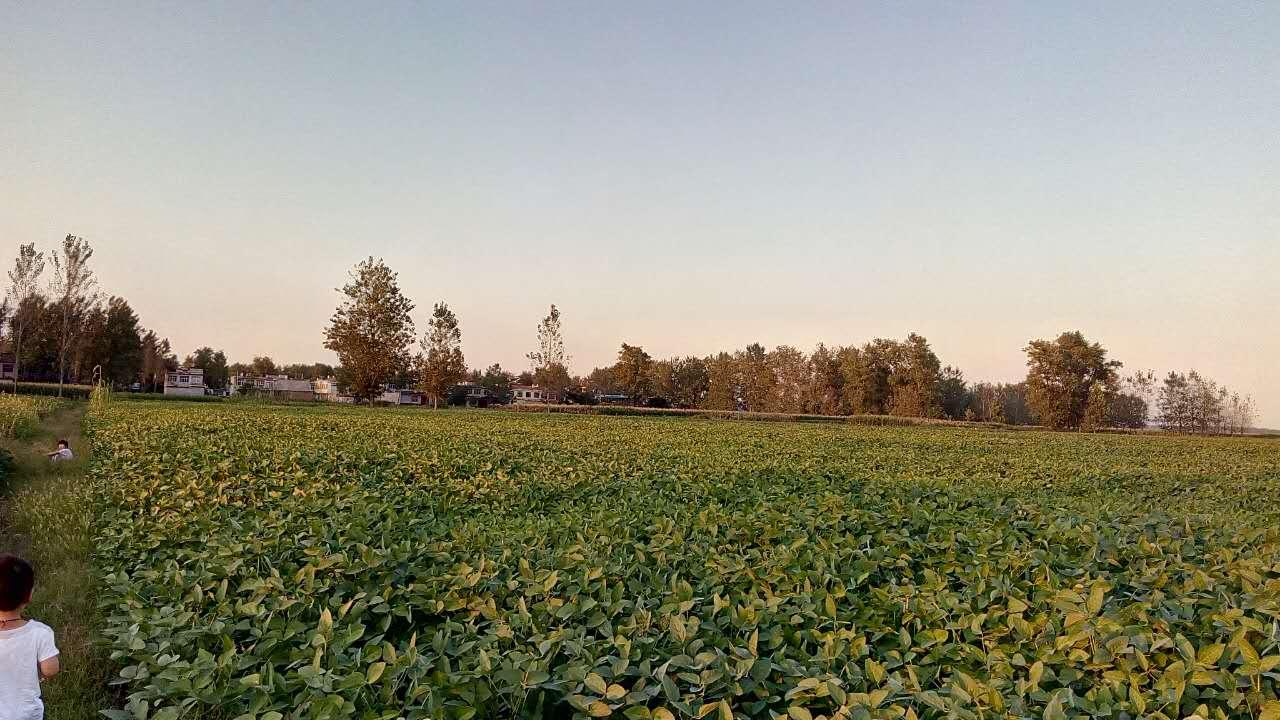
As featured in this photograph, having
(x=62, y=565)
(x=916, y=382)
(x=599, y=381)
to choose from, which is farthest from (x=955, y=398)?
(x=62, y=565)

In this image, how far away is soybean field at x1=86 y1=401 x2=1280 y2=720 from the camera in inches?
106

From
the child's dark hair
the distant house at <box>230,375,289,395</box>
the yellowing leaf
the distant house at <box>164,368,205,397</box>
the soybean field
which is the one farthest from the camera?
the distant house at <box>230,375,289,395</box>

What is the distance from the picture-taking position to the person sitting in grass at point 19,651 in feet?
10.3

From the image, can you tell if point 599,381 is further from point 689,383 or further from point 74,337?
point 74,337

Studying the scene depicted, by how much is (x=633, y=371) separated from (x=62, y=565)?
281 ft

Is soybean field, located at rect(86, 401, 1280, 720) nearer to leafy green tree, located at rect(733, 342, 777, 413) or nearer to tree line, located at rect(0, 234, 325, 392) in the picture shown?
tree line, located at rect(0, 234, 325, 392)

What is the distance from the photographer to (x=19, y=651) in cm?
317

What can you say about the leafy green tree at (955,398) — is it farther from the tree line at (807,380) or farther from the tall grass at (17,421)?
the tall grass at (17,421)

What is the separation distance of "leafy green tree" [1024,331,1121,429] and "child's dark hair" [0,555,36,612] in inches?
3201

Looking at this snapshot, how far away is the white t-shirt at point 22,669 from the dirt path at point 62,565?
1.29m

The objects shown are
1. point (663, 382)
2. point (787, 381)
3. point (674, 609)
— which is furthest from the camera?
point (663, 382)


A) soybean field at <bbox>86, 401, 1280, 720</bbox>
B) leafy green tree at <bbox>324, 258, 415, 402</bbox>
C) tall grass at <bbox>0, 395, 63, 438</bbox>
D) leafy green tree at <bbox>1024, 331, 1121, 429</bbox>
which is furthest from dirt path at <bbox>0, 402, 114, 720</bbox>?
leafy green tree at <bbox>1024, 331, 1121, 429</bbox>

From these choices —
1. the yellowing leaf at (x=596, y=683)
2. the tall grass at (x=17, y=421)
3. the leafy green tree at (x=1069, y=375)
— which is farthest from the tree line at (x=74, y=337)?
the leafy green tree at (x=1069, y=375)

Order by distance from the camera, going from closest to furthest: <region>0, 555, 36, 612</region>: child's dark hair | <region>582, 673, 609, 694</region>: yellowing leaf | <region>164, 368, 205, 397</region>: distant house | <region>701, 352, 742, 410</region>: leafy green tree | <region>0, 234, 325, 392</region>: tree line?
<region>582, 673, 609, 694</region>: yellowing leaf, <region>0, 555, 36, 612</region>: child's dark hair, <region>0, 234, 325, 392</region>: tree line, <region>164, 368, 205, 397</region>: distant house, <region>701, 352, 742, 410</region>: leafy green tree
